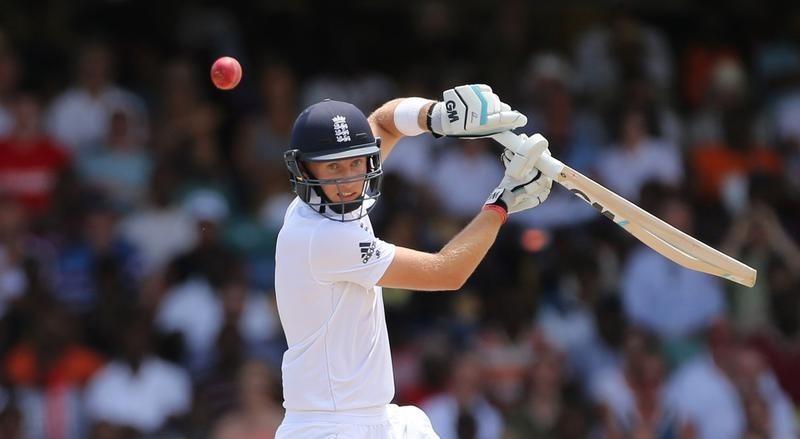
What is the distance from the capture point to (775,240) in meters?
11.5

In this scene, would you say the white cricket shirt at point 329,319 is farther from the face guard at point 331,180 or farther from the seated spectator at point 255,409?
the seated spectator at point 255,409

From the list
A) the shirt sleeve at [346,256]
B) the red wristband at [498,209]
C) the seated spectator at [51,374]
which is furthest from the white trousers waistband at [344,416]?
the seated spectator at [51,374]

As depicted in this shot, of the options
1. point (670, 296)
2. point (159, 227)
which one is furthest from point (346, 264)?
point (159, 227)

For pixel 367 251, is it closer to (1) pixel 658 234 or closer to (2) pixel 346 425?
(2) pixel 346 425

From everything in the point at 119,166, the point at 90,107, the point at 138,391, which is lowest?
the point at 138,391

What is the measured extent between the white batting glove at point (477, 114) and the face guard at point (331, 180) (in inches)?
14.9

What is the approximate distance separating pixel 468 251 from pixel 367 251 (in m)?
0.43

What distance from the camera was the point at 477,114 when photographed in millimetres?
6668

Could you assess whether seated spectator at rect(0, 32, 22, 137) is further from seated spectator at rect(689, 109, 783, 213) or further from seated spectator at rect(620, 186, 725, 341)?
seated spectator at rect(689, 109, 783, 213)

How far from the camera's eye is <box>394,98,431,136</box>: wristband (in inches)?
282

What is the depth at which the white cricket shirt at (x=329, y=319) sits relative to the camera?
652 cm

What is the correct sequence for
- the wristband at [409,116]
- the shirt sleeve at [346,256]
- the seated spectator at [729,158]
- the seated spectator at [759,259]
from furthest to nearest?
the seated spectator at [729,158], the seated spectator at [759,259], the wristband at [409,116], the shirt sleeve at [346,256]

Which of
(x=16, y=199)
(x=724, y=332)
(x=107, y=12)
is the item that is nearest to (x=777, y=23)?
(x=724, y=332)

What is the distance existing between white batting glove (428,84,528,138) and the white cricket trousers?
1.27m
